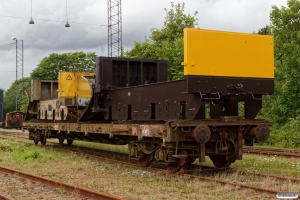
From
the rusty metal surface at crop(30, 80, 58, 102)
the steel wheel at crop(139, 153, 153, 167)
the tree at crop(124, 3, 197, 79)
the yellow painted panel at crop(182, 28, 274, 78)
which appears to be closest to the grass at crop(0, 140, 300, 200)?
the steel wheel at crop(139, 153, 153, 167)

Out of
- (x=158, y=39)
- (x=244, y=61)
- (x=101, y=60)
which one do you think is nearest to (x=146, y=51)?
(x=158, y=39)

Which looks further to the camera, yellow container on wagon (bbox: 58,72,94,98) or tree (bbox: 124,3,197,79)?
tree (bbox: 124,3,197,79)

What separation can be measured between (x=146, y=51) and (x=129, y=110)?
24809mm

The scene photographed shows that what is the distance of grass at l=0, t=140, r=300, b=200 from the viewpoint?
26.1ft

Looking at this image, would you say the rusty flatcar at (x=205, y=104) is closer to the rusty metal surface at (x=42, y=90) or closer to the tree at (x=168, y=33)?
the rusty metal surface at (x=42, y=90)

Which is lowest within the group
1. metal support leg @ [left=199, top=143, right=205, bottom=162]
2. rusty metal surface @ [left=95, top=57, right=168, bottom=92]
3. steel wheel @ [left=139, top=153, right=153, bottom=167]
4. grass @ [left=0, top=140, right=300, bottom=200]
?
grass @ [left=0, top=140, right=300, bottom=200]

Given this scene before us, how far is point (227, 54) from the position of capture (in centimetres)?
991

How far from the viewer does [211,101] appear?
9984 millimetres

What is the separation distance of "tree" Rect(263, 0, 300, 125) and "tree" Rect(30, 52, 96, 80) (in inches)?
1735

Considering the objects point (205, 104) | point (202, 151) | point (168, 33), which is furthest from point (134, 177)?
point (168, 33)

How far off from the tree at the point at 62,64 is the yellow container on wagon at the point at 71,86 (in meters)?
49.0

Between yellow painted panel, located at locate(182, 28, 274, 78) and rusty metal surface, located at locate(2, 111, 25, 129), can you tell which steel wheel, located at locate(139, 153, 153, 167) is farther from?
rusty metal surface, located at locate(2, 111, 25, 129)

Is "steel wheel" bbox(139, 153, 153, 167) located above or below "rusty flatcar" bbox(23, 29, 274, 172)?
below

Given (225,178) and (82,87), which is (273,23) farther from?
(225,178)
